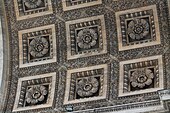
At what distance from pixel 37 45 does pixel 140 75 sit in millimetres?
3512

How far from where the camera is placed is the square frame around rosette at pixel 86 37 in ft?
52.6

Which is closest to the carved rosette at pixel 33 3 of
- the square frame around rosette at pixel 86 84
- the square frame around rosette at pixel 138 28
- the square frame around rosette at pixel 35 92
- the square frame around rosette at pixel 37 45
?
the square frame around rosette at pixel 37 45

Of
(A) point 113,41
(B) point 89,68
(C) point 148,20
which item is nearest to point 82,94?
(B) point 89,68

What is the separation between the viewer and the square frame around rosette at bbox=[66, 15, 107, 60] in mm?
16047

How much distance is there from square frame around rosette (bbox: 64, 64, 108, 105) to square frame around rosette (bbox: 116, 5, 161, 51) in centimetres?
101

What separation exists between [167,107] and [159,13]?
11.2ft

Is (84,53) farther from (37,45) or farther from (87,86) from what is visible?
(37,45)

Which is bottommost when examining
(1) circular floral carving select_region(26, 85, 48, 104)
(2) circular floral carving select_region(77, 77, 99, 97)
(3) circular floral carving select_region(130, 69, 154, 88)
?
(1) circular floral carving select_region(26, 85, 48, 104)

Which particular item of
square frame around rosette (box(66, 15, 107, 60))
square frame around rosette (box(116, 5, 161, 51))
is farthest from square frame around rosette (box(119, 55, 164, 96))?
square frame around rosette (box(66, 15, 107, 60))

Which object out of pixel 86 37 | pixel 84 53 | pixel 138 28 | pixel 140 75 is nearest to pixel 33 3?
pixel 86 37

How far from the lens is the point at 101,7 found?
1611 centimetres

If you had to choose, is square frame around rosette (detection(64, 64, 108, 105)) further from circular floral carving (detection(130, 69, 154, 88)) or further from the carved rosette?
the carved rosette

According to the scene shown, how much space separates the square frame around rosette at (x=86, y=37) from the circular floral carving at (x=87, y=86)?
2.66 ft

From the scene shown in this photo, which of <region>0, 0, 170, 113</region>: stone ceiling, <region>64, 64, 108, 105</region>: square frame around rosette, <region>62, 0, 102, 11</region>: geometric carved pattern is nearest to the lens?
<region>0, 0, 170, 113</region>: stone ceiling
